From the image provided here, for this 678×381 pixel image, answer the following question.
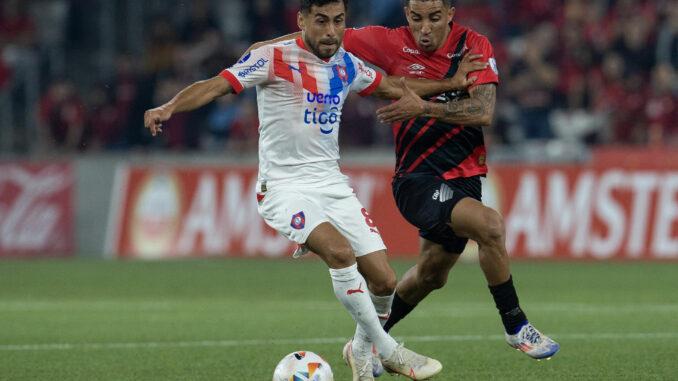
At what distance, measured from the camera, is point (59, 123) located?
60.1 ft

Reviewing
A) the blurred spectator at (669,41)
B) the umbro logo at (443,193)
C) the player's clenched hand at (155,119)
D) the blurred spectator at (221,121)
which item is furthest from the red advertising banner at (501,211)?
the player's clenched hand at (155,119)

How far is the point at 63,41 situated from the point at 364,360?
14652mm

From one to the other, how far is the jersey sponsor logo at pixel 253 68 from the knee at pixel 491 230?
164cm

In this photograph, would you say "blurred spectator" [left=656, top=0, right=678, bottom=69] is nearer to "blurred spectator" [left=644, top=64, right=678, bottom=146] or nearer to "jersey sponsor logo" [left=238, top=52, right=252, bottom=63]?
"blurred spectator" [left=644, top=64, right=678, bottom=146]

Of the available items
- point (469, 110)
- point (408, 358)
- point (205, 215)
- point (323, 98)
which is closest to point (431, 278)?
point (408, 358)

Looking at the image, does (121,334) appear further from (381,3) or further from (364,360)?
(381,3)

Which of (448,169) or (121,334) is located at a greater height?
(448,169)

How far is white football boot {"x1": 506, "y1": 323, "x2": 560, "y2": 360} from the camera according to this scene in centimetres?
666

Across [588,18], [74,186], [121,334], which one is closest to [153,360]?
[121,334]

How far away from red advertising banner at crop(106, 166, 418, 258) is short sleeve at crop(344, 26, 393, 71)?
28.8 ft

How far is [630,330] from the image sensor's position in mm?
8961

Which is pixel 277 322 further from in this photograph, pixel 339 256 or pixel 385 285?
pixel 339 256

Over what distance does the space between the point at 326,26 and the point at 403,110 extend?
26.9 inches

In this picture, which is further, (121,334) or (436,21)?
(121,334)
